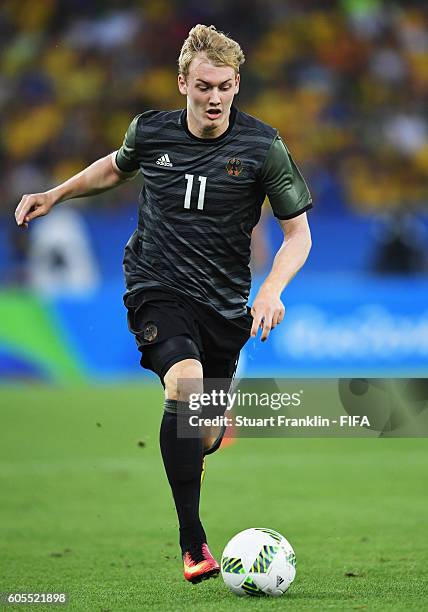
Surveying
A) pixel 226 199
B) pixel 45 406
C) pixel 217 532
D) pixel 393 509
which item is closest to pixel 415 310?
pixel 45 406

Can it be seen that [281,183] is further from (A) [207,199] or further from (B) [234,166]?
(A) [207,199]

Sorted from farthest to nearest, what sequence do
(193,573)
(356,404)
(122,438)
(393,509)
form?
(122,438) < (356,404) < (393,509) < (193,573)

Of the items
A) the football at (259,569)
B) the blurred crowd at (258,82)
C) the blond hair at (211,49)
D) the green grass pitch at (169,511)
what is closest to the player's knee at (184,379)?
the football at (259,569)

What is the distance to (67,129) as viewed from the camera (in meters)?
17.7

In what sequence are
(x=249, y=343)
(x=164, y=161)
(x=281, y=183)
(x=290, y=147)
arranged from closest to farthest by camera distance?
(x=281, y=183), (x=164, y=161), (x=249, y=343), (x=290, y=147)

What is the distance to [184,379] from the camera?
4770 mm

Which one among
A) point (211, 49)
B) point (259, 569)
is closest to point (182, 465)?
point (259, 569)

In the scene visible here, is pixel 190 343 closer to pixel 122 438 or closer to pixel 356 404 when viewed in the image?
pixel 356 404

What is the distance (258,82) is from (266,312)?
13783 millimetres

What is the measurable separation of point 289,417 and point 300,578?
4216mm

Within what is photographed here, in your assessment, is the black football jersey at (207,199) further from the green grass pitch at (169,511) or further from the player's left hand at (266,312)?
the green grass pitch at (169,511)

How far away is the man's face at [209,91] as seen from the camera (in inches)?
191

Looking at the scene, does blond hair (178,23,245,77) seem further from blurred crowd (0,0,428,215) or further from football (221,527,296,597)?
blurred crowd (0,0,428,215)

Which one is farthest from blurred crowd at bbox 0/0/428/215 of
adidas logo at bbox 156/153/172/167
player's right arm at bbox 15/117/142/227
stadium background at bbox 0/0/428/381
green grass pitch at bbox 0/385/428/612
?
adidas logo at bbox 156/153/172/167
